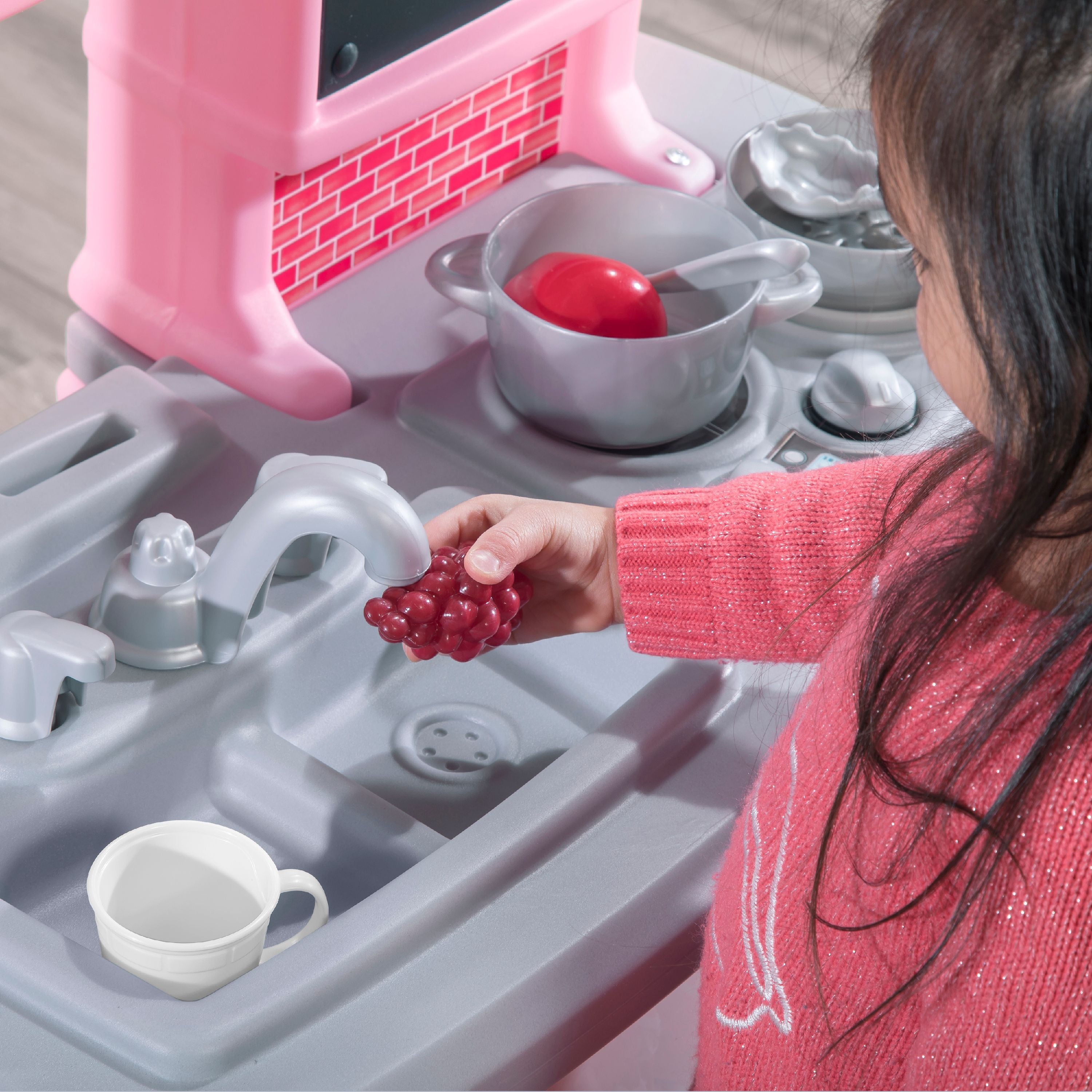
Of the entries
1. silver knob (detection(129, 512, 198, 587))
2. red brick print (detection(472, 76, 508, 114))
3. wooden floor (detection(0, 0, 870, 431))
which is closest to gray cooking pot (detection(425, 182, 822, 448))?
red brick print (detection(472, 76, 508, 114))

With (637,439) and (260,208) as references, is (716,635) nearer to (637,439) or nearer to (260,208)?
(637,439)

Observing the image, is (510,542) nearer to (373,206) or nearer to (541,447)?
(541,447)

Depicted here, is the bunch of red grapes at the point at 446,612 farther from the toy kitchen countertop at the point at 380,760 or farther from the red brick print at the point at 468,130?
the red brick print at the point at 468,130

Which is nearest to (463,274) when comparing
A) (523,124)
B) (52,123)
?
(523,124)

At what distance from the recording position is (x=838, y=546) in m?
0.65

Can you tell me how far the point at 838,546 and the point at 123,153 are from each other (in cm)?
43

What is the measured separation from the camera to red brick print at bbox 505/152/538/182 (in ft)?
3.13

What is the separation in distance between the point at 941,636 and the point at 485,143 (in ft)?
1.77

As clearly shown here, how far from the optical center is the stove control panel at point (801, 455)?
31.3 inches

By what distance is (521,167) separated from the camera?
963 mm

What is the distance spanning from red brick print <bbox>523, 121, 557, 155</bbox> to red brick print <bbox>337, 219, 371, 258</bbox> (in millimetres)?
154

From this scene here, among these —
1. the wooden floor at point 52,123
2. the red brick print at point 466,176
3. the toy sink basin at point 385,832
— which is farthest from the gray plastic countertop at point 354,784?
the wooden floor at point 52,123

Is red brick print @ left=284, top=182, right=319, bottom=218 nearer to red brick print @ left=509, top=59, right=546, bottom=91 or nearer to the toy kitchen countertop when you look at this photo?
the toy kitchen countertop

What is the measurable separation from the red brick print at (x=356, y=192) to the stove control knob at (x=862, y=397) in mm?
294
